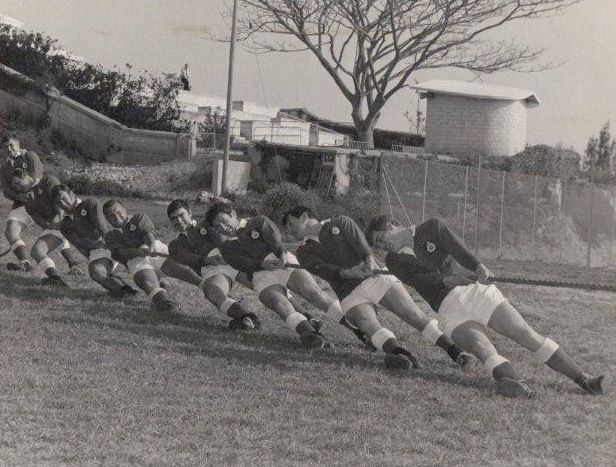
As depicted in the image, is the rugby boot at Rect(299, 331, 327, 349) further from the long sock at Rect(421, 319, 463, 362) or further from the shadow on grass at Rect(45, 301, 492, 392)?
the long sock at Rect(421, 319, 463, 362)

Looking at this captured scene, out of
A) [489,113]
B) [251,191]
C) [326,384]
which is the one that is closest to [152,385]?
[326,384]

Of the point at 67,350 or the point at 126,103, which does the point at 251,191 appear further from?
the point at 67,350

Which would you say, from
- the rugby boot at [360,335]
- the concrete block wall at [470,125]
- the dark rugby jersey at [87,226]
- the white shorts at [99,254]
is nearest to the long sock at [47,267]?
Answer: the dark rugby jersey at [87,226]

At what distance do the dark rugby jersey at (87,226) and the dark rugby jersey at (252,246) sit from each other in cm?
190

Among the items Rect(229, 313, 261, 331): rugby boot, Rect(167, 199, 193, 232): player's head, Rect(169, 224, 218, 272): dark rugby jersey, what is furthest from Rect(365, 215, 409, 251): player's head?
Rect(167, 199, 193, 232): player's head

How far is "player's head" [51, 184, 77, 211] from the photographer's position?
812 cm

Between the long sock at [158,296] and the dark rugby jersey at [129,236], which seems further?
the dark rugby jersey at [129,236]

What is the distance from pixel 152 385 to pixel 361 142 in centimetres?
2251

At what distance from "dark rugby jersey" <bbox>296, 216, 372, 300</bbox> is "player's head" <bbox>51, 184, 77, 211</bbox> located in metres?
3.27

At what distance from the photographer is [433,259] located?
17.8 feet

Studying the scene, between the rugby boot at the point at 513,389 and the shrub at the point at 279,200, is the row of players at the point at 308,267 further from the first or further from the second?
the shrub at the point at 279,200

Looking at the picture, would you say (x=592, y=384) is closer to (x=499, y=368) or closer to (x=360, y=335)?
(x=499, y=368)

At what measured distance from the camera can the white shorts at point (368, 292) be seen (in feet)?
19.4

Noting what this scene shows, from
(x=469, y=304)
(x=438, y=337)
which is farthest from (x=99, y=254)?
(x=469, y=304)
